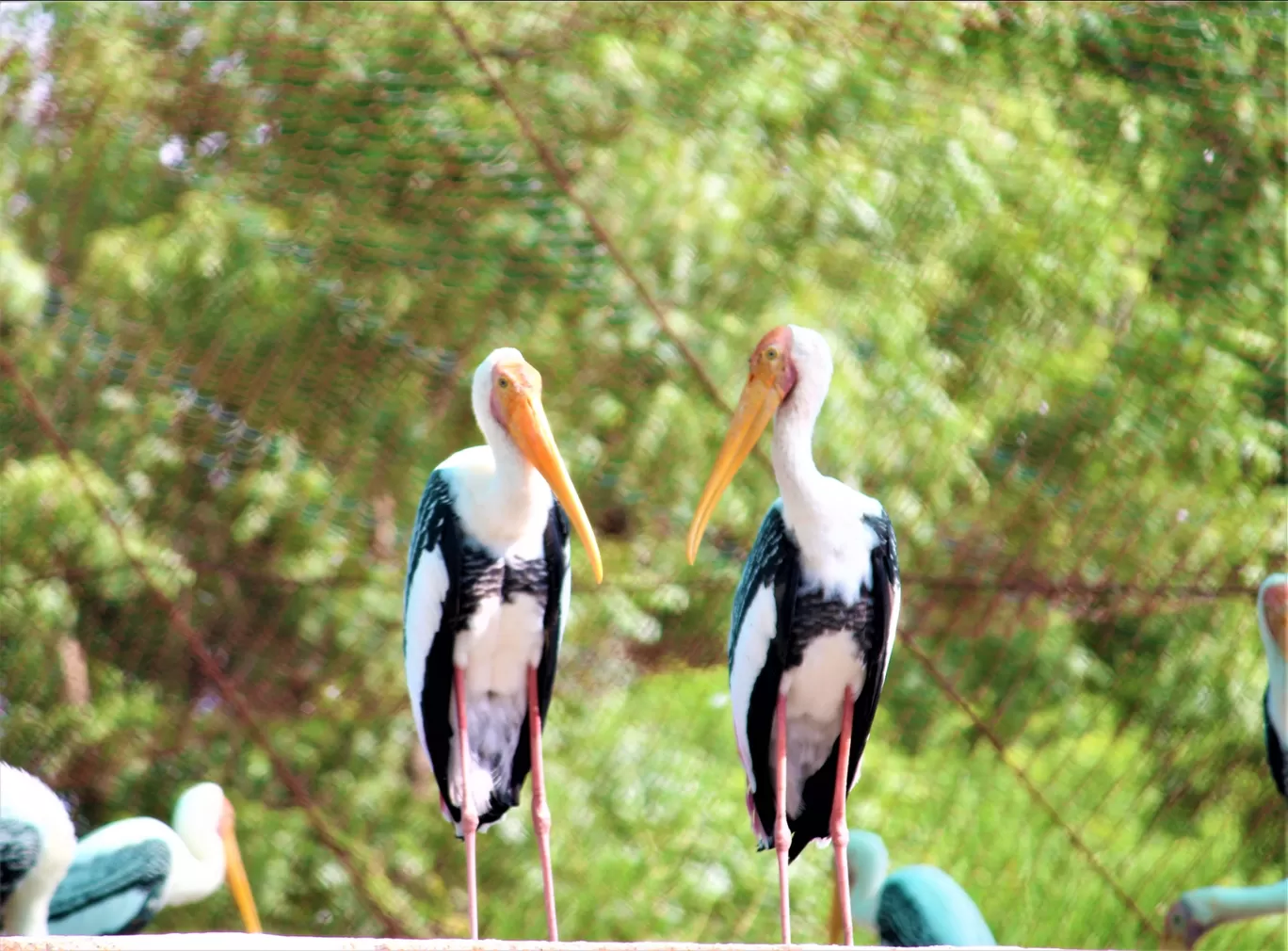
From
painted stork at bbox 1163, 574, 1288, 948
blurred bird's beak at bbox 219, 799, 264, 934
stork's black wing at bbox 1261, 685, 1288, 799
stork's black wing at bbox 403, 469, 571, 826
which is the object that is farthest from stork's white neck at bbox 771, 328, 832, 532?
blurred bird's beak at bbox 219, 799, 264, 934

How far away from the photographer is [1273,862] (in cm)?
470

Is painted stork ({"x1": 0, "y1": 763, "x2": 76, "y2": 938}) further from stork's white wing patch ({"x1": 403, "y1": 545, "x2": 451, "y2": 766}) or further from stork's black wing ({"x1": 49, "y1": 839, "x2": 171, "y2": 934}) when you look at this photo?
stork's white wing patch ({"x1": 403, "y1": 545, "x2": 451, "y2": 766})

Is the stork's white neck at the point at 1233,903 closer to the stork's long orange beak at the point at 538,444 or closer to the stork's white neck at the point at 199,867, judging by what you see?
the stork's long orange beak at the point at 538,444

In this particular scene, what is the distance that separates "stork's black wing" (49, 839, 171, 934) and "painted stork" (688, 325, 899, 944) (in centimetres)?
193

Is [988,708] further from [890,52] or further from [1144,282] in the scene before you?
[890,52]

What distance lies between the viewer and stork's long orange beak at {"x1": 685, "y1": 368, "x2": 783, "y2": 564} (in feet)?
9.74

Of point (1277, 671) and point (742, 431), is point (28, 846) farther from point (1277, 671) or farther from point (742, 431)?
point (1277, 671)

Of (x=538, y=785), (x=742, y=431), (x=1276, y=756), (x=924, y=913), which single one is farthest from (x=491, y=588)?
(x=1276, y=756)

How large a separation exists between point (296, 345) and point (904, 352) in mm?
1544

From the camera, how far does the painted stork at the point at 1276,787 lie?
3809 millimetres

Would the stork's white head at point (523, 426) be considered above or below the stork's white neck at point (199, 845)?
above

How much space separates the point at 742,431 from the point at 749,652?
36 centimetres

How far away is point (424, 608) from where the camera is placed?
299 cm

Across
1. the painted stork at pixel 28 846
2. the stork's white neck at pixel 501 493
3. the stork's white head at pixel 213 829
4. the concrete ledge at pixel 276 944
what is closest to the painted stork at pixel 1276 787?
the stork's white neck at pixel 501 493
